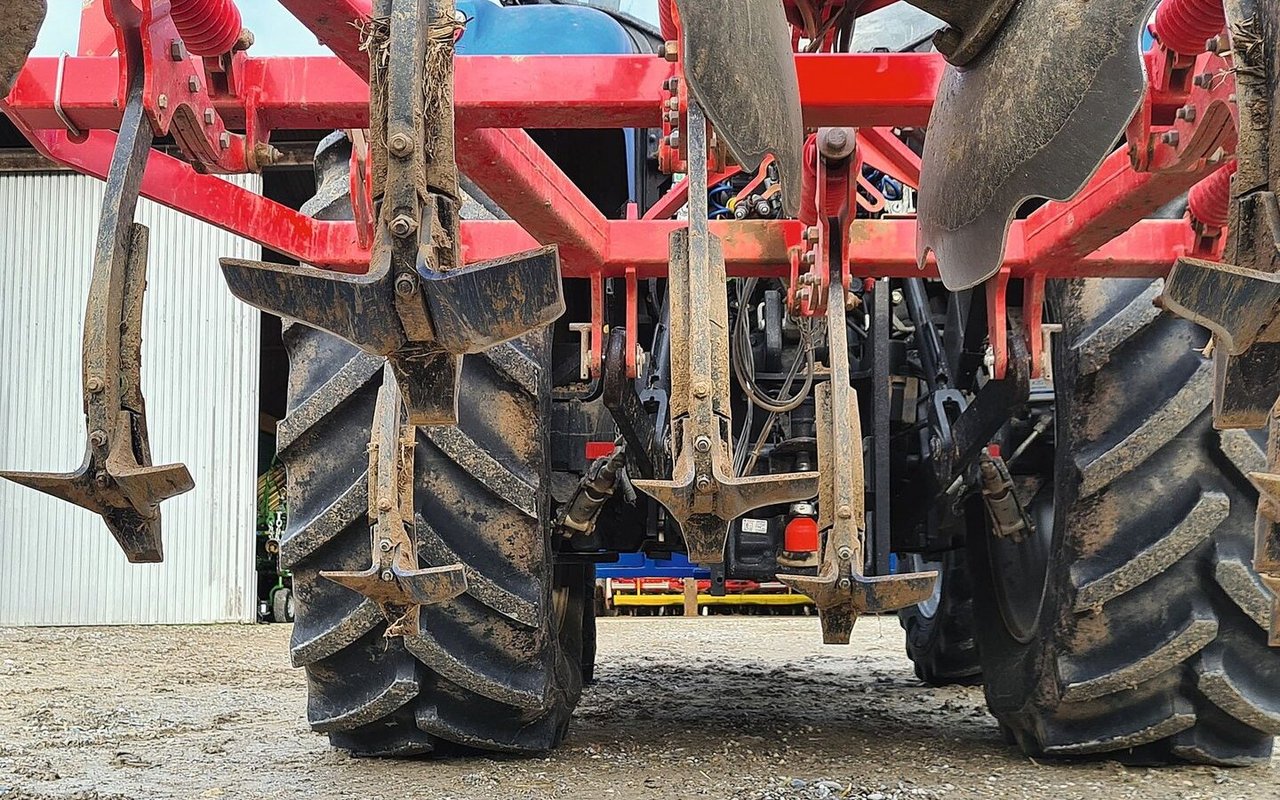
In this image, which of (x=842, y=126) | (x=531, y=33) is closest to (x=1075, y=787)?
(x=842, y=126)

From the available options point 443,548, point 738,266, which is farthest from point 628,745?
point 738,266

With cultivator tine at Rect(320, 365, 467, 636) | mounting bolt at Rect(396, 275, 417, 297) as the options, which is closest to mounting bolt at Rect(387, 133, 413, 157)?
mounting bolt at Rect(396, 275, 417, 297)

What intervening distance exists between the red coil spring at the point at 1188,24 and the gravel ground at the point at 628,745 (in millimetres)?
1330

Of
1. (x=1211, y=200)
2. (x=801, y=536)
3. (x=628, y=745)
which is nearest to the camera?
(x=1211, y=200)

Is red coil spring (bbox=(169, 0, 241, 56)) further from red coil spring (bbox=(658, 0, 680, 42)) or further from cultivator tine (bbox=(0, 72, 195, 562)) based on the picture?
red coil spring (bbox=(658, 0, 680, 42))

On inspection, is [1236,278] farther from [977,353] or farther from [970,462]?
[977,353]

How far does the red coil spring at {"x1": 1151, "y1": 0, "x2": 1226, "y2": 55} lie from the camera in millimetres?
1486

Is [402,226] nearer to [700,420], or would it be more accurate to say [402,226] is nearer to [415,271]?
[415,271]

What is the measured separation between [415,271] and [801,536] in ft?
5.73

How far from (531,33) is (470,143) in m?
1.16

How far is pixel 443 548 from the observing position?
7.53 ft

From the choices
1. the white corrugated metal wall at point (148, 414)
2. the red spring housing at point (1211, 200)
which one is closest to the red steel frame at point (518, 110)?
the red spring housing at point (1211, 200)

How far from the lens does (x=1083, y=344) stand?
2312mm

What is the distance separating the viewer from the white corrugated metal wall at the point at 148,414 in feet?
28.6
